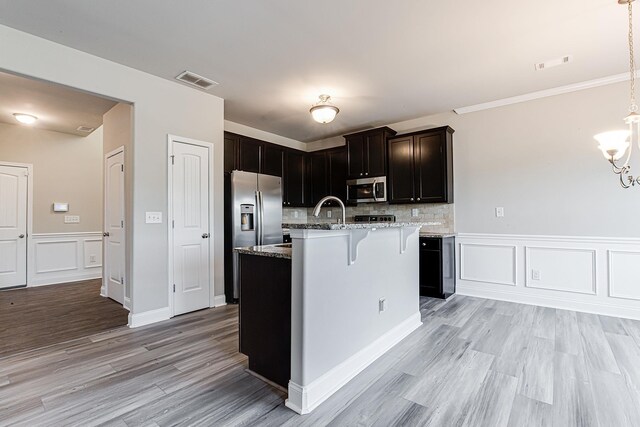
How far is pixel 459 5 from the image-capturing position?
224cm

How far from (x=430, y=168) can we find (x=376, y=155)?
908 mm

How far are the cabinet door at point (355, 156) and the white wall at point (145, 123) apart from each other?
2.45 metres

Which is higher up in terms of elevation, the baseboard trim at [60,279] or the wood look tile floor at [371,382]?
the baseboard trim at [60,279]

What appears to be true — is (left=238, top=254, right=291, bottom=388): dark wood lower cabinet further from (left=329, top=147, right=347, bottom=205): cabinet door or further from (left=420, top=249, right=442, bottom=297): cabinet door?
(left=329, top=147, right=347, bottom=205): cabinet door

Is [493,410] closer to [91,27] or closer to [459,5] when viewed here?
[459,5]

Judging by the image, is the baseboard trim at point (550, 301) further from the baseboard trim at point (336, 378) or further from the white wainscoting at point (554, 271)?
the baseboard trim at point (336, 378)

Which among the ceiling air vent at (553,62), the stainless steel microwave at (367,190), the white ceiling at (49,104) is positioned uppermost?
the ceiling air vent at (553,62)

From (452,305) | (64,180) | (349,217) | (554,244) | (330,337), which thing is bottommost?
(452,305)

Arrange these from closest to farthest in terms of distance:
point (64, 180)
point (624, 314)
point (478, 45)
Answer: point (478, 45) → point (624, 314) → point (64, 180)

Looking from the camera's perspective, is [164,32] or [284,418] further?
[164,32]

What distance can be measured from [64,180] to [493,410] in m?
→ 6.91

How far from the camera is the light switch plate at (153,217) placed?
3.23 m

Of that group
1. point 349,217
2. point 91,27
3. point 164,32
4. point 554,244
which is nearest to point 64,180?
point 91,27

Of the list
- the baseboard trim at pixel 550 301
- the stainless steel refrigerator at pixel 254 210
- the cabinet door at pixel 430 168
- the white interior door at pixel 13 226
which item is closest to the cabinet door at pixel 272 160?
the stainless steel refrigerator at pixel 254 210
